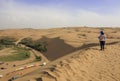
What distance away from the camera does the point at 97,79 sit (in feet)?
34.9

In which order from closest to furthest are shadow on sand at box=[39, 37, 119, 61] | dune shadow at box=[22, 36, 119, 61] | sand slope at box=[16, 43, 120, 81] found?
sand slope at box=[16, 43, 120, 81] → dune shadow at box=[22, 36, 119, 61] → shadow on sand at box=[39, 37, 119, 61]

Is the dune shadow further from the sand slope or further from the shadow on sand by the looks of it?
the sand slope

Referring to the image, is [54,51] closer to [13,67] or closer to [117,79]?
[13,67]

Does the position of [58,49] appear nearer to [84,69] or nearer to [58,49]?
[58,49]

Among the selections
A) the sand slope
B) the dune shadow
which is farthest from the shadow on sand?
the sand slope

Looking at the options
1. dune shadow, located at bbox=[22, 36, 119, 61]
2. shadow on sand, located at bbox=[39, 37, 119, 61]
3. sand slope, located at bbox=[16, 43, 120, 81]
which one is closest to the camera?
sand slope, located at bbox=[16, 43, 120, 81]

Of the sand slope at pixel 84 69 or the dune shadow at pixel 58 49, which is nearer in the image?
the sand slope at pixel 84 69

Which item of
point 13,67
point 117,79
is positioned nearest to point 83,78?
point 117,79

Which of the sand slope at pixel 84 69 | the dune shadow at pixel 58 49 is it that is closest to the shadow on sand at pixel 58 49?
the dune shadow at pixel 58 49

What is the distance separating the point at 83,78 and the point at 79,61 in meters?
1.86

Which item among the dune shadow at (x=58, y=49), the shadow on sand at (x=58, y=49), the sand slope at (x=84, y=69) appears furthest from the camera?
the shadow on sand at (x=58, y=49)

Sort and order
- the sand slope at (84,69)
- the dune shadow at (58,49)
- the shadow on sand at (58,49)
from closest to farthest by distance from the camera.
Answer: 1. the sand slope at (84,69)
2. the dune shadow at (58,49)
3. the shadow on sand at (58,49)

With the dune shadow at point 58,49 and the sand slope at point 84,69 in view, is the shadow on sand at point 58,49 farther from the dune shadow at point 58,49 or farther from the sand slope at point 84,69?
the sand slope at point 84,69

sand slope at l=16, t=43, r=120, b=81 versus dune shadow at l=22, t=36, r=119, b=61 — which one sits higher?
sand slope at l=16, t=43, r=120, b=81
